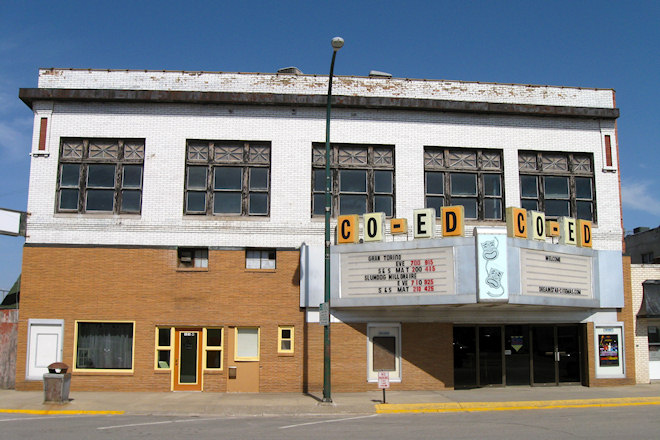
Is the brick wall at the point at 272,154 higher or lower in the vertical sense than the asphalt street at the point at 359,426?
higher

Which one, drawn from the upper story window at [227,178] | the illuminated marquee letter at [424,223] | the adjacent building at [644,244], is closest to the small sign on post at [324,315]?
the illuminated marquee letter at [424,223]

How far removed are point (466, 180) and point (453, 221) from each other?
4605 mm

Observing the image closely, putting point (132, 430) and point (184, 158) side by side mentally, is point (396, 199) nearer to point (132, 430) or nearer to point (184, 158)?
point (184, 158)

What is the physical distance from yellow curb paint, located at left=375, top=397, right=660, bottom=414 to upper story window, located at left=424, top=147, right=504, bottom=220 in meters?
7.21

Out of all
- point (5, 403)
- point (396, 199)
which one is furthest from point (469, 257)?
point (5, 403)

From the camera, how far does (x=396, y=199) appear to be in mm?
22828

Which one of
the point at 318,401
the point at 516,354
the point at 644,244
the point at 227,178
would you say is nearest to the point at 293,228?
the point at 227,178

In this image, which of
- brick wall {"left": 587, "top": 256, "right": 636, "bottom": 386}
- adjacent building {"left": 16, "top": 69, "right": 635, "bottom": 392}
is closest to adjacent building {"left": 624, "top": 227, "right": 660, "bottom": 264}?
brick wall {"left": 587, "top": 256, "right": 636, "bottom": 386}

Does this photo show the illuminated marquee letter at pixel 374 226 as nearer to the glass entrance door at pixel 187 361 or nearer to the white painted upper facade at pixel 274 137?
the white painted upper facade at pixel 274 137

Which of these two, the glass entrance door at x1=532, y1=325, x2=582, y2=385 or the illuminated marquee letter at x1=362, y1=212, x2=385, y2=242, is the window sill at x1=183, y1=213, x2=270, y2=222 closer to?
the illuminated marquee letter at x1=362, y1=212, x2=385, y2=242

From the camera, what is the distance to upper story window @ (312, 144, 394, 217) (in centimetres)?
2288

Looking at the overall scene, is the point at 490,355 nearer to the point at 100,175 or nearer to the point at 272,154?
the point at 272,154

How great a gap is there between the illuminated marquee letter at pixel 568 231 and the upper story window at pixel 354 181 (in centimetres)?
596

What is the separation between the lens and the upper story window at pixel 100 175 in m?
22.4
